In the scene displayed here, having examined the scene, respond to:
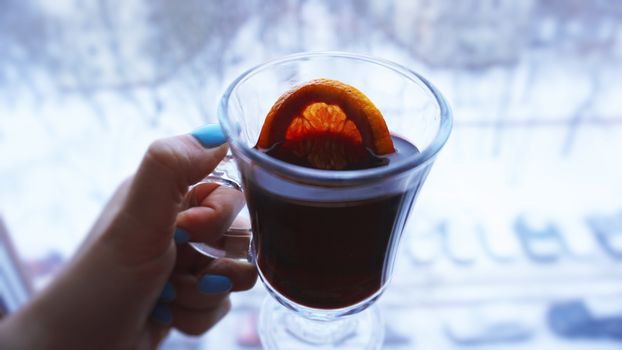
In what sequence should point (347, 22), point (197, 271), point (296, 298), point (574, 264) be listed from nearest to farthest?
point (296, 298) → point (197, 271) → point (347, 22) → point (574, 264)

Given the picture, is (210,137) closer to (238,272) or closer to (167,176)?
(167,176)

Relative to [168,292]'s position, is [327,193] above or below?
above

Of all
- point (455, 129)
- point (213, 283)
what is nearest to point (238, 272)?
point (213, 283)

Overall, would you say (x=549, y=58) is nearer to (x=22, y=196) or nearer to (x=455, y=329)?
(x=455, y=329)

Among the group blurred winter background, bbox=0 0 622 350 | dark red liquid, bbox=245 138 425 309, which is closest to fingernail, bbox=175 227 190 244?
dark red liquid, bbox=245 138 425 309

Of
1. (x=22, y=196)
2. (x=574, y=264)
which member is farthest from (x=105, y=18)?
(x=574, y=264)

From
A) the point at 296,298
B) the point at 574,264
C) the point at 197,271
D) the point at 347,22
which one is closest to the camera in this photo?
the point at 296,298
